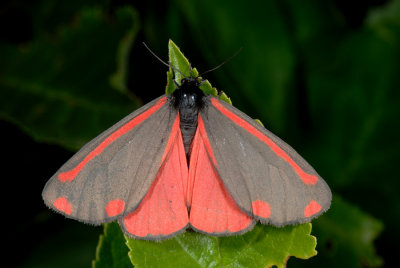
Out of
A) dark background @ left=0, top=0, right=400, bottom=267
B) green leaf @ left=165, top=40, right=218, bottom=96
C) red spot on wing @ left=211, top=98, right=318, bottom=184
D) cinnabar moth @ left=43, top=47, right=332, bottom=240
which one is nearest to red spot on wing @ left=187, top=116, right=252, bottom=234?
cinnabar moth @ left=43, top=47, right=332, bottom=240

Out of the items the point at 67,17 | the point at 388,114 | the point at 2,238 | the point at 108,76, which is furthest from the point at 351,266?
the point at 67,17

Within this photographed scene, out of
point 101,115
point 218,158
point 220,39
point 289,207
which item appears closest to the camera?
point 289,207

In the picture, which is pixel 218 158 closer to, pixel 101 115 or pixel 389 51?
pixel 101 115

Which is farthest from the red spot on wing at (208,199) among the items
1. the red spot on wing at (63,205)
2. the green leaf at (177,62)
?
the red spot on wing at (63,205)

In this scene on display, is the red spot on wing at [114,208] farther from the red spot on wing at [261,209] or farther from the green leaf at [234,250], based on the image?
the red spot on wing at [261,209]

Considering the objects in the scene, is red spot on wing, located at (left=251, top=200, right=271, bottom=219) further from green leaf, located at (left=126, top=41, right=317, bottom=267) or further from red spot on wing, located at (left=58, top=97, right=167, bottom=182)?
red spot on wing, located at (left=58, top=97, right=167, bottom=182)

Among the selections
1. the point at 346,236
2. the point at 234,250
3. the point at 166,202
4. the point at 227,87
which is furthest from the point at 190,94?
the point at 346,236

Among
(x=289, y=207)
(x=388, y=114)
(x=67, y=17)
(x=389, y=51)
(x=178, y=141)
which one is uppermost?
(x=67, y=17)
